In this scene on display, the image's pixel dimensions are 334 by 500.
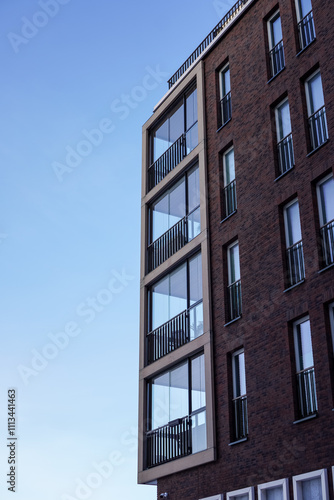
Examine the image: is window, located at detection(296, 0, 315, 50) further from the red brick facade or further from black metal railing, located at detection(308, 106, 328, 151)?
black metal railing, located at detection(308, 106, 328, 151)

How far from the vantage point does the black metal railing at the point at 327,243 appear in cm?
1755

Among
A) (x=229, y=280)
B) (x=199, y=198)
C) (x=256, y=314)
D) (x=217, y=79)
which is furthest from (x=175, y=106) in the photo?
(x=256, y=314)

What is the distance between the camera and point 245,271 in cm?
2044

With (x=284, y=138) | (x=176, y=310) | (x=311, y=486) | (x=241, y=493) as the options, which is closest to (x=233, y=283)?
(x=176, y=310)

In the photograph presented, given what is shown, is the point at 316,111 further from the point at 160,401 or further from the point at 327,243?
the point at 160,401

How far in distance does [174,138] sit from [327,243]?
36.9 ft

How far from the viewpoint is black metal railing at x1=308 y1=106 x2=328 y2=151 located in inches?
A: 745

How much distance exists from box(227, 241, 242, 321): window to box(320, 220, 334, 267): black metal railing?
3.78 m

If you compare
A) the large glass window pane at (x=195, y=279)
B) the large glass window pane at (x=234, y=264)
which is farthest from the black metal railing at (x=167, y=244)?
the large glass window pane at (x=234, y=264)

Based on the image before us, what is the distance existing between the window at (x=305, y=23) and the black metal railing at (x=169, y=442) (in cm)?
1166

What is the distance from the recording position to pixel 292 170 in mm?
19422

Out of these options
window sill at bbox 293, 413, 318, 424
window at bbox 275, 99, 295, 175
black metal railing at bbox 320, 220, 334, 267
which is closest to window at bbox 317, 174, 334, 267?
black metal railing at bbox 320, 220, 334, 267

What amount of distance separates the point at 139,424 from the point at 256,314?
7.01 metres

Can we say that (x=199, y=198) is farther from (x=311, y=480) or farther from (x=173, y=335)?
(x=311, y=480)
